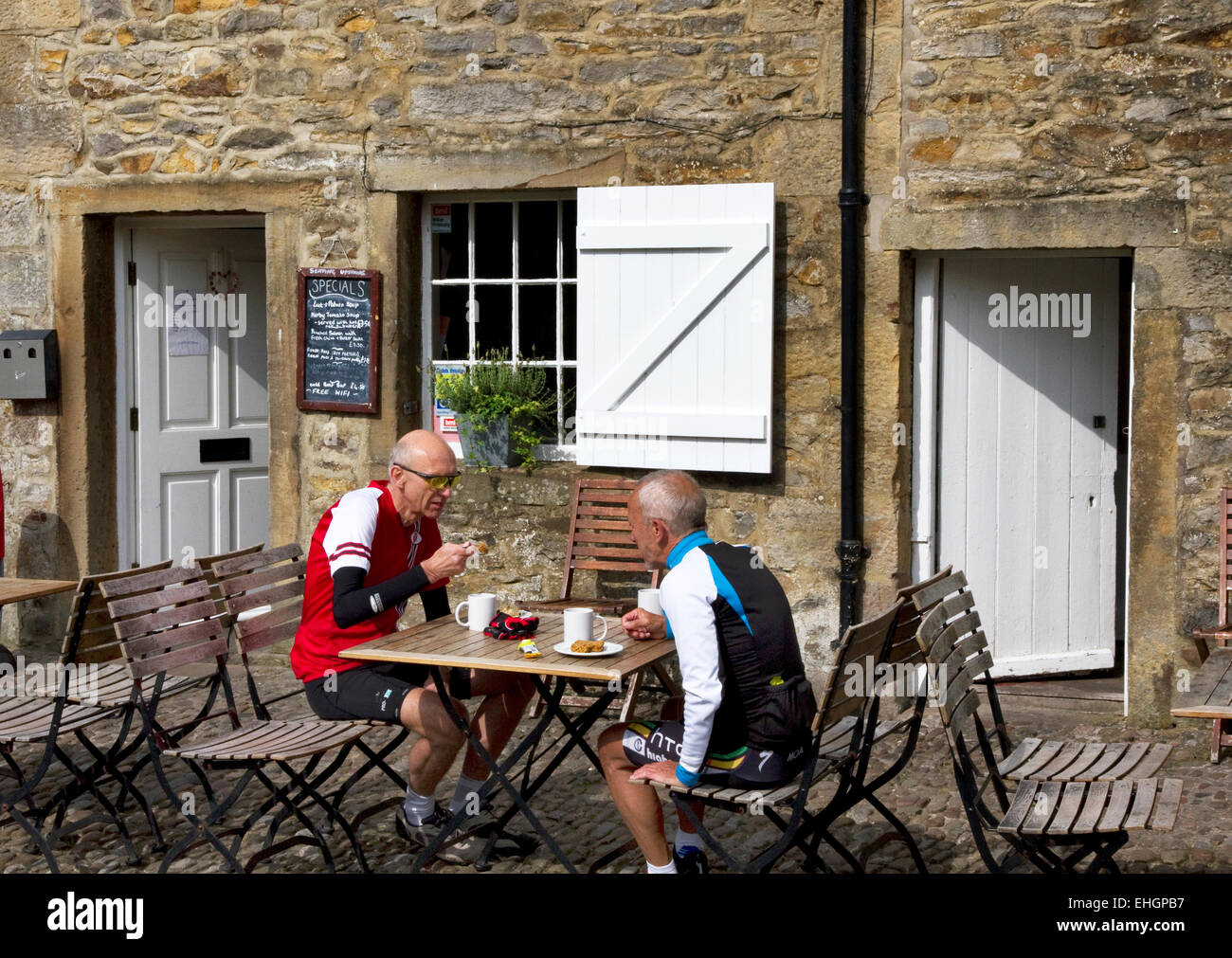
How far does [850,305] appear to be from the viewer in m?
6.79

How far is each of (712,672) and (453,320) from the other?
416 centimetres

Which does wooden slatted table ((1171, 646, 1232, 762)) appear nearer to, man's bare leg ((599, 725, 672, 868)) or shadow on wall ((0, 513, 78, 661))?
man's bare leg ((599, 725, 672, 868))

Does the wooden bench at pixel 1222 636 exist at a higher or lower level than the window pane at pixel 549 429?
lower

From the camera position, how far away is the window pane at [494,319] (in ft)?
25.1

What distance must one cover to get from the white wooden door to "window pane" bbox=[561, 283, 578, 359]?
206 centimetres

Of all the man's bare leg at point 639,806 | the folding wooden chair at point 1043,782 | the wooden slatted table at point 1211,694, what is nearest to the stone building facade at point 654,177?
the wooden slatted table at point 1211,694

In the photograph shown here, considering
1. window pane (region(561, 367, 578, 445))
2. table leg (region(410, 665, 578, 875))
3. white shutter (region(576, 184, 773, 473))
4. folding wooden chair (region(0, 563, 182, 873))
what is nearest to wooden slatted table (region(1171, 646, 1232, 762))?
table leg (region(410, 665, 578, 875))

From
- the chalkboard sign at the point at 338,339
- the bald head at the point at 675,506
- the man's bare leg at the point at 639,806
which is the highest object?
the chalkboard sign at the point at 338,339

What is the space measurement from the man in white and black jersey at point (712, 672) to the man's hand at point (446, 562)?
62 cm

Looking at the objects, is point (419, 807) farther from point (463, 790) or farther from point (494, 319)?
point (494, 319)

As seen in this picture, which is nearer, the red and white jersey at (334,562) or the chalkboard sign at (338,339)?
the red and white jersey at (334,562)

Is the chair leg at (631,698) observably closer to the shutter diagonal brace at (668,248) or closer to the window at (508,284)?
the shutter diagonal brace at (668,248)

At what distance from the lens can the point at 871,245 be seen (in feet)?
22.4
